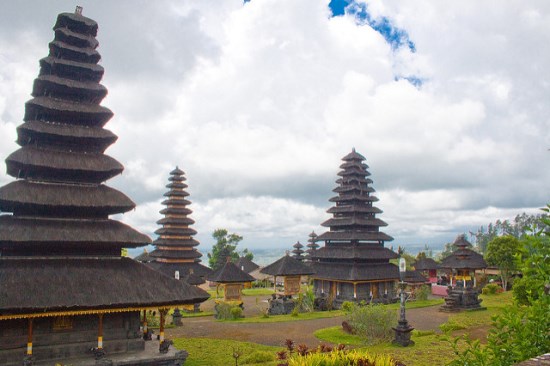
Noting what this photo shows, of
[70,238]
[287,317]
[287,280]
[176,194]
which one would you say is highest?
[176,194]

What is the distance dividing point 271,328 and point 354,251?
15.7 m

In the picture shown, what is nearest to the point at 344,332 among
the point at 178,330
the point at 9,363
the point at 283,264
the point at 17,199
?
the point at 178,330

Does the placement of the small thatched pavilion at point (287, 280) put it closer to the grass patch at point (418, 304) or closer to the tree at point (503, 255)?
the grass patch at point (418, 304)

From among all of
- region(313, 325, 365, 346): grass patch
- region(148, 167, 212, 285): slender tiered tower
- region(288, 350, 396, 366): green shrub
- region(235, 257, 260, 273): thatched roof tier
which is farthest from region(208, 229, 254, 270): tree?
region(288, 350, 396, 366): green shrub

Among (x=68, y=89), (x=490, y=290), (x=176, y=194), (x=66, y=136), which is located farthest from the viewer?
(x=490, y=290)

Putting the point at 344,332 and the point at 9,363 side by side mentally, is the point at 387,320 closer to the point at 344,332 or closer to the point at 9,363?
the point at 344,332

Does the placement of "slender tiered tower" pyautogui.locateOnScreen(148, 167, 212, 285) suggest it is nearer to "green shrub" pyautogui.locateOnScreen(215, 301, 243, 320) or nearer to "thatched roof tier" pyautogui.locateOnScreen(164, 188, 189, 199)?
"thatched roof tier" pyautogui.locateOnScreen(164, 188, 189, 199)

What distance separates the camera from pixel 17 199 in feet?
61.6

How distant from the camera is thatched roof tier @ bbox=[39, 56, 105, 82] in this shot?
22.5 meters

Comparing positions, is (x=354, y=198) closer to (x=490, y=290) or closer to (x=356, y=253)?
(x=356, y=253)

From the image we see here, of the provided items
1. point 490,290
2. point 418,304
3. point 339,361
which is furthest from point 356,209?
point 339,361

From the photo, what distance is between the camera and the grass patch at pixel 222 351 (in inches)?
787

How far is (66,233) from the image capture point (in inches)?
753

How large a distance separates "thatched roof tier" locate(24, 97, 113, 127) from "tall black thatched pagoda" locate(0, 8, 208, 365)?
51 millimetres
